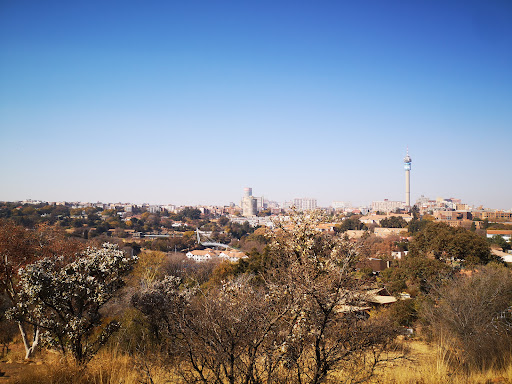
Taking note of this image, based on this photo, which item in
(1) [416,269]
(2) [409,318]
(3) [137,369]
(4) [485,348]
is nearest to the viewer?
(3) [137,369]

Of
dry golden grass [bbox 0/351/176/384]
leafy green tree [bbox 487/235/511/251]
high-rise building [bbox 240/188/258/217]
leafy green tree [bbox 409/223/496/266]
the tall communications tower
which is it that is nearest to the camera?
dry golden grass [bbox 0/351/176/384]

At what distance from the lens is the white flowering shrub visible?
4.78 meters

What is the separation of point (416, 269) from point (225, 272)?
9466 mm

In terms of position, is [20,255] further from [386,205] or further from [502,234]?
[386,205]

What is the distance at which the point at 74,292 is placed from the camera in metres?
4.98

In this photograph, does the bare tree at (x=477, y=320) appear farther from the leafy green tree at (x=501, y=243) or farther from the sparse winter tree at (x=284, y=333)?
the leafy green tree at (x=501, y=243)

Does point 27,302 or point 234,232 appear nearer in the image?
point 27,302

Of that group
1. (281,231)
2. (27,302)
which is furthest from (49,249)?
(281,231)

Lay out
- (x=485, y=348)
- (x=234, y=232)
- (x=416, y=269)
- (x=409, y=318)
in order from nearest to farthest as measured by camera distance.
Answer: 1. (x=485, y=348)
2. (x=409, y=318)
3. (x=416, y=269)
4. (x=234, y=232)

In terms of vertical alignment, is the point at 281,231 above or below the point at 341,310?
above

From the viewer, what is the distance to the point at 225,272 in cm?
1966

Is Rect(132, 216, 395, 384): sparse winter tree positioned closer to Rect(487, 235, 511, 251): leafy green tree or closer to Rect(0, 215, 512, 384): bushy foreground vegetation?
Rect(0, 215, 512, 384): bushy foreground vegetation

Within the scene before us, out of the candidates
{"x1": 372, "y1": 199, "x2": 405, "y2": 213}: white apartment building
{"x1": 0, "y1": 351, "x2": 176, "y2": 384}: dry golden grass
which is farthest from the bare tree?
{"x1": 372, "y1": 199, "x2": 405, "y2": 213}: white apartment building

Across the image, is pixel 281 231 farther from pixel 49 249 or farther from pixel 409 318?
pixel 409 318
